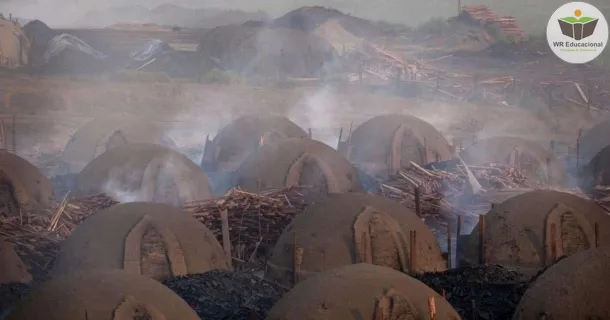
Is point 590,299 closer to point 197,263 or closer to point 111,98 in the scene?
point 197,263

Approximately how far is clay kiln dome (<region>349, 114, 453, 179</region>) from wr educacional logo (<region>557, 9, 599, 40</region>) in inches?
254

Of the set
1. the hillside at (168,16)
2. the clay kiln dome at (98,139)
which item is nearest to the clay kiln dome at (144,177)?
the clay kiln dome at (98,139)

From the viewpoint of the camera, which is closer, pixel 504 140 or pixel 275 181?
pixel 275 181

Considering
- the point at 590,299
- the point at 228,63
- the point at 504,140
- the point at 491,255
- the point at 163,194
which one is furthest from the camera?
the point at 228,63

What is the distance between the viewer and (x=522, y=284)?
14797 mm

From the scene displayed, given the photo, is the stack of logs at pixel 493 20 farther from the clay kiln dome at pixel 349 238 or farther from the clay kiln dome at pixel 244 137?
the clay kiln dome at pixel 349 238

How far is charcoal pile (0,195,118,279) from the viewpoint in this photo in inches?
687

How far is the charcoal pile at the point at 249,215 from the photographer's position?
19.8 m

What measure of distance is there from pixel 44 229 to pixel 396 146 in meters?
10.2

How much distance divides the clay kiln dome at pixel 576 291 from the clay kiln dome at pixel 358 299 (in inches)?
52.2

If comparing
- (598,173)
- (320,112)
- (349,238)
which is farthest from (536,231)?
(320,112)

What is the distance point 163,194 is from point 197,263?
19.1ft

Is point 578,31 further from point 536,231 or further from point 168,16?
point 536,231

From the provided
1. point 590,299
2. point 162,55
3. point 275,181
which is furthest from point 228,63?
point 590,299
